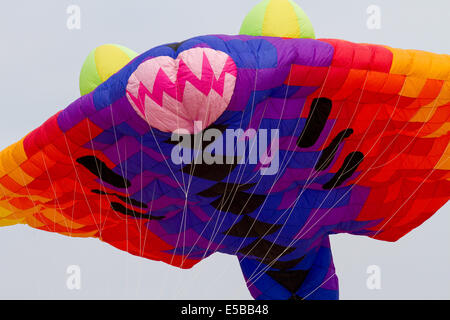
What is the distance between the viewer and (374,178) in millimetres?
9656

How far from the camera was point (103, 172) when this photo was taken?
930 centimetres

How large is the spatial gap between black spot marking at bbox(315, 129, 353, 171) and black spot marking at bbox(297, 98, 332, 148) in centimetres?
23

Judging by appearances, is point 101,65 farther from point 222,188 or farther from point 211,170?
point 222,188

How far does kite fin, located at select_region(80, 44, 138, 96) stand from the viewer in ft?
30.9

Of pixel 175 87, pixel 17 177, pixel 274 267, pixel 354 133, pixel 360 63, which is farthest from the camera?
pixel 274 267

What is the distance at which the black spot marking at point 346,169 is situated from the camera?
9.28 m

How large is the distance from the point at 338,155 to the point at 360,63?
44.2 inches

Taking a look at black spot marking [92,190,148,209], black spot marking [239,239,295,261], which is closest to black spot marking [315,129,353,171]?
black spot marking [239,239,295,261]

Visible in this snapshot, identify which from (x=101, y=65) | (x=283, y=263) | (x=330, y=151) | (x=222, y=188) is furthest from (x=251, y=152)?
(x=283, y=263)

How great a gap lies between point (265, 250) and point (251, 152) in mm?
1699

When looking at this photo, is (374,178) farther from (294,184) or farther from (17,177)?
(17,177)

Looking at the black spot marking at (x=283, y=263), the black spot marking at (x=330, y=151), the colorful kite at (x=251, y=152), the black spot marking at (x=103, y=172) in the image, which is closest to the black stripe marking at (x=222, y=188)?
the colorful kite at (x=251, y=152)

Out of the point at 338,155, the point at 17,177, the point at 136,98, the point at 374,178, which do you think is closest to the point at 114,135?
the point at 136,98

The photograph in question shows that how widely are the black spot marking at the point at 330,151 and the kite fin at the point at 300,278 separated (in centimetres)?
152
